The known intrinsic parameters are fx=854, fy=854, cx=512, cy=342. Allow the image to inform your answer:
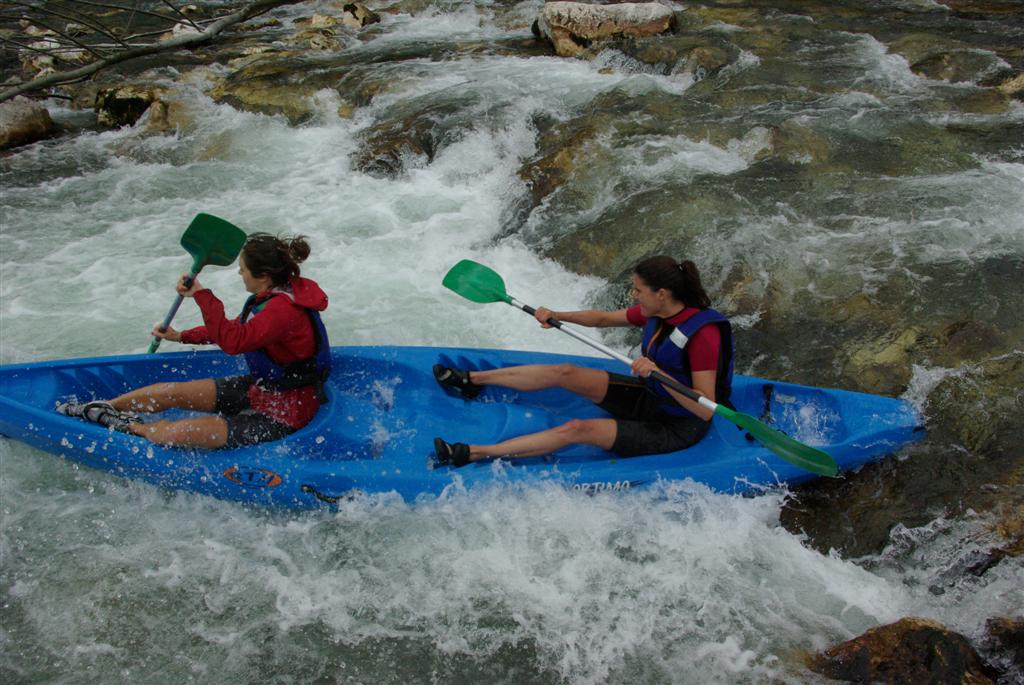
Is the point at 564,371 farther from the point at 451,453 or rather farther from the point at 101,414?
the point at 101,414

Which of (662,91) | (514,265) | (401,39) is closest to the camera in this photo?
(514,265)

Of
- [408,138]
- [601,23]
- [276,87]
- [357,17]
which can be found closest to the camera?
[408,138]

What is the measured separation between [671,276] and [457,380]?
116 cm

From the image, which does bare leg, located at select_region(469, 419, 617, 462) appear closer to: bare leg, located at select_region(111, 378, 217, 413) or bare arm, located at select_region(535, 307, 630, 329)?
bare arm, located at select_region(535, 307, 630, 329)

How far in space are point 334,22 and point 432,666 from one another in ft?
29.7

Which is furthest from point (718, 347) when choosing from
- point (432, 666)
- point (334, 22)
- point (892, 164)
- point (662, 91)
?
point (334, 22)

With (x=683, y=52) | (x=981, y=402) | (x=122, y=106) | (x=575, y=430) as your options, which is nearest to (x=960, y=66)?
(x=683, y=52)

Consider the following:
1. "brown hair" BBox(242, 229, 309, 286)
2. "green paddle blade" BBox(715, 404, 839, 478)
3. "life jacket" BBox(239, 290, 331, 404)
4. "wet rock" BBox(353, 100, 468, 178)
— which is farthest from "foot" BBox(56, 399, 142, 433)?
"wet rock" BBox(353, 100, 468, 178)

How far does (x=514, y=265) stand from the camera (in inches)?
231

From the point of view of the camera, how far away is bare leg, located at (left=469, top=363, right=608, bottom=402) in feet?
12.9

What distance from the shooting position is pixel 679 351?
357 cm

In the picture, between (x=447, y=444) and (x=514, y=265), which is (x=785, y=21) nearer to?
(x=514, y=265)

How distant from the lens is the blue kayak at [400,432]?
3.58 m

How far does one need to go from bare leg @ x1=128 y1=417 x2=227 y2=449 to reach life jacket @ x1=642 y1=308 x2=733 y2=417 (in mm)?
1853
